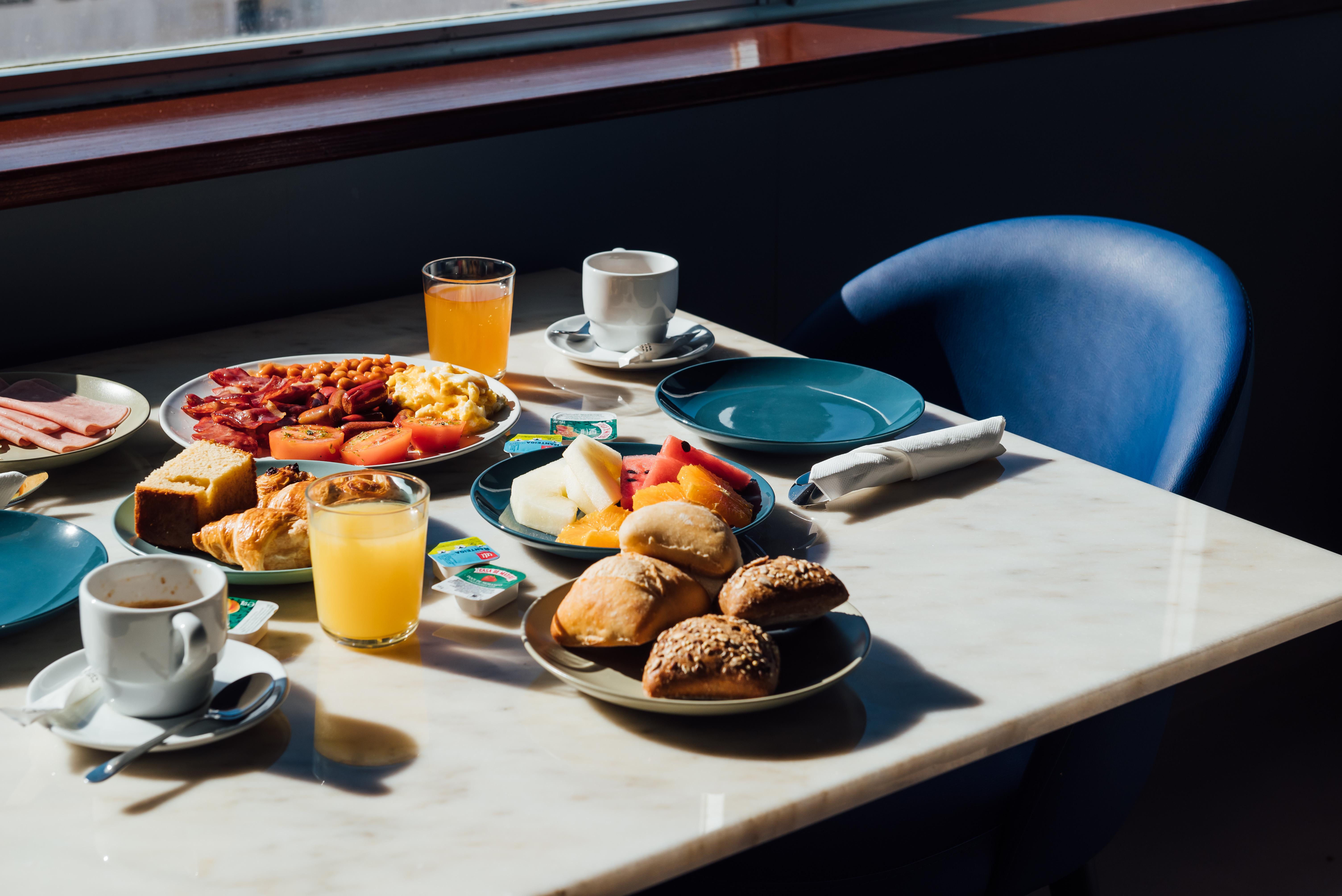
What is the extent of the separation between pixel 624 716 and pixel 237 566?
36 cm

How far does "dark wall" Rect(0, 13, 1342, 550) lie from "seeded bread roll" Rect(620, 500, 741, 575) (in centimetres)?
102

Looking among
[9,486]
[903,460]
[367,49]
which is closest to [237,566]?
[9,486]

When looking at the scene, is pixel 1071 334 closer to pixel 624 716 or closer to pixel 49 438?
pixel 624 716

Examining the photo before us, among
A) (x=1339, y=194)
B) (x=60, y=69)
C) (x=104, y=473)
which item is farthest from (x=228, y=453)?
(x=1339, y=194)

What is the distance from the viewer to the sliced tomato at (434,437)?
1.15m

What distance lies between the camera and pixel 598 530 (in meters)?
0.98

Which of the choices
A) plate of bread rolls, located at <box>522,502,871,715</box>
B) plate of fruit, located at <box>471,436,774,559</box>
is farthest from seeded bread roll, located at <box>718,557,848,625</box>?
plate of fruit, located at <box>471,436,774,559</box>

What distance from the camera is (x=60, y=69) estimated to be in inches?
66.5

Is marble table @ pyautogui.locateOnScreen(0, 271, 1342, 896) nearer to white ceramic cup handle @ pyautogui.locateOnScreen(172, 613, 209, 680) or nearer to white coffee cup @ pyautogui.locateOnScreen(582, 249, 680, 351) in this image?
white ceramic cup handle @ pyautogui.locateOnScreen(172, 613, 209, 680)

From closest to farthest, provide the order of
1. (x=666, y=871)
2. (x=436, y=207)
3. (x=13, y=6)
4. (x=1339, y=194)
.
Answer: (x=666, y=871) < (x=13, y=6) < (x=436, y=207) < (x=1339, y=194)

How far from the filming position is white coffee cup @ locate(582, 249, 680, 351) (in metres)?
1.45

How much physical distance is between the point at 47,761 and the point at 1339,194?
9.28 feet

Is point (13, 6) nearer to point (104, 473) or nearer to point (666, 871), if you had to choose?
point (104, 473)

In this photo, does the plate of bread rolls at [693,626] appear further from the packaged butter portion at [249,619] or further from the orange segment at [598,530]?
the packaged butter portion at [249,619]
